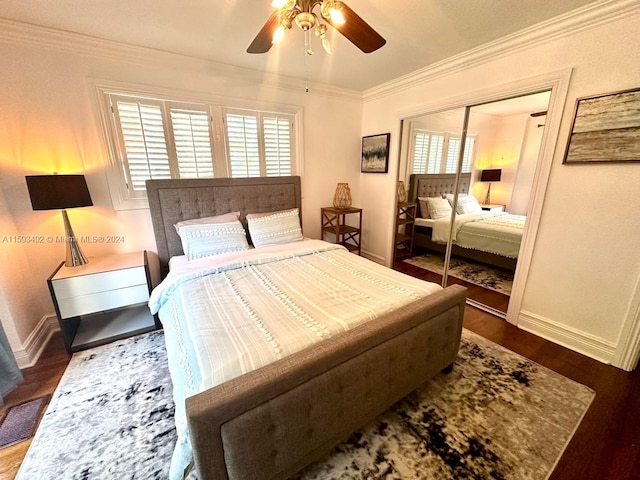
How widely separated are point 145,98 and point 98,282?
1.72 m

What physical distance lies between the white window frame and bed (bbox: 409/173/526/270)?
1916 millimetres

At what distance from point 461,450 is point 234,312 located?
4.67ft

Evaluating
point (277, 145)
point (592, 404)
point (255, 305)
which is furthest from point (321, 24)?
point (592, 404)

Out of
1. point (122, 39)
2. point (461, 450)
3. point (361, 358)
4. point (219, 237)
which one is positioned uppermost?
point (122, 39)

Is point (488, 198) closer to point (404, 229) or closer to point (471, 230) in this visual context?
point (471, 230)

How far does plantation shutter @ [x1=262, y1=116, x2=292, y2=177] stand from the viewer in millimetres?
3070

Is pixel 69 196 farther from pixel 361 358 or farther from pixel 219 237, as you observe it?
pixel 361 358

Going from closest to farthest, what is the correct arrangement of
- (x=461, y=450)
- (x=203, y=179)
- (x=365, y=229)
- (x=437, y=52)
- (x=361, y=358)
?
(x=361, y=358) → (x=461, y=450) → (x=437, y=52) → (x=203, y=179) → (x=365, y=229)

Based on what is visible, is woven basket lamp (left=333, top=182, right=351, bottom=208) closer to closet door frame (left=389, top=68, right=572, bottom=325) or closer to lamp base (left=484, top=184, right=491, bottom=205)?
closet door frame (left=389, top=68, right=572, bottom=325)

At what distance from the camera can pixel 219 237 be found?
8.23 feet

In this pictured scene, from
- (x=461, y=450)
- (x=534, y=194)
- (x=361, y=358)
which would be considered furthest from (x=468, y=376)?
(x=534, y=194)

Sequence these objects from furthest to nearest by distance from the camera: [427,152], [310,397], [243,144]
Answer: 1. [427,152]
2. [243,144]
3. [310,397]

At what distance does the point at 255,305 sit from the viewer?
157cm

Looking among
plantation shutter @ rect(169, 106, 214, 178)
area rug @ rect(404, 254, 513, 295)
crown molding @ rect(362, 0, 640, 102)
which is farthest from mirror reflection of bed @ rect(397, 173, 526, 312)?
plantation shutter @ rect(169, 106, 214, 178)
